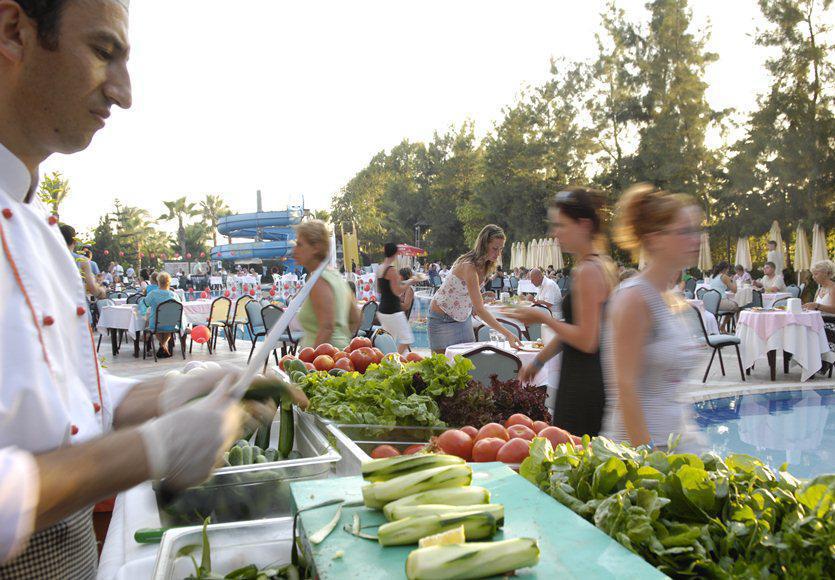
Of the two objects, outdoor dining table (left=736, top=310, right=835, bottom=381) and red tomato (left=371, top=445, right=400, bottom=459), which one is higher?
red tomato (left=371, top=445, right=400, bottom=459)

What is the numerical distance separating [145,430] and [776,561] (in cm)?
122

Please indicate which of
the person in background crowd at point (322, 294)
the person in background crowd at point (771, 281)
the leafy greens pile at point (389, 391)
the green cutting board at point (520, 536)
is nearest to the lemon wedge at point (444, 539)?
the green cutting board at point (520, 536)

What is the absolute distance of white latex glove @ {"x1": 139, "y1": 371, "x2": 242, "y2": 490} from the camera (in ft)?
3.27

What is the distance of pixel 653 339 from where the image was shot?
2.47m

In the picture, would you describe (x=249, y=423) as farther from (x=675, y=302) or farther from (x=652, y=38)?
(x=652, y=38)

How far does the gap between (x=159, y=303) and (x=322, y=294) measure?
27.6 feet

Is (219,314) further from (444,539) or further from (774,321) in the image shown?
(444,539)

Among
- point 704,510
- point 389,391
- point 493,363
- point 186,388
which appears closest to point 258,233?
point 493,363

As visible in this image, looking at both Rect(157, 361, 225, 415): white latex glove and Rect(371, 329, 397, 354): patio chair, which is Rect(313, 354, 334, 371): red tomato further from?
Rect(371, 329, 397, 354): patio chair

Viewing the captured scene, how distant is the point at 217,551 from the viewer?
158 centimetres

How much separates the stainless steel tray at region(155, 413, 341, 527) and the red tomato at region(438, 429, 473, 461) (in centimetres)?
53

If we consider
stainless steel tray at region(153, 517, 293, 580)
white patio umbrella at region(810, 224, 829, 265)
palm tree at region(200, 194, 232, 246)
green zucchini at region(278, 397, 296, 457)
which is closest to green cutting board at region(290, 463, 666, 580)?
stainless steel tray at region(153, 517, 293, 580)

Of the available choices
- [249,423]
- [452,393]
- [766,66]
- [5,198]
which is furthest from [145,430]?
[766,66]

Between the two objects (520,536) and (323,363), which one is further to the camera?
(323,363)
